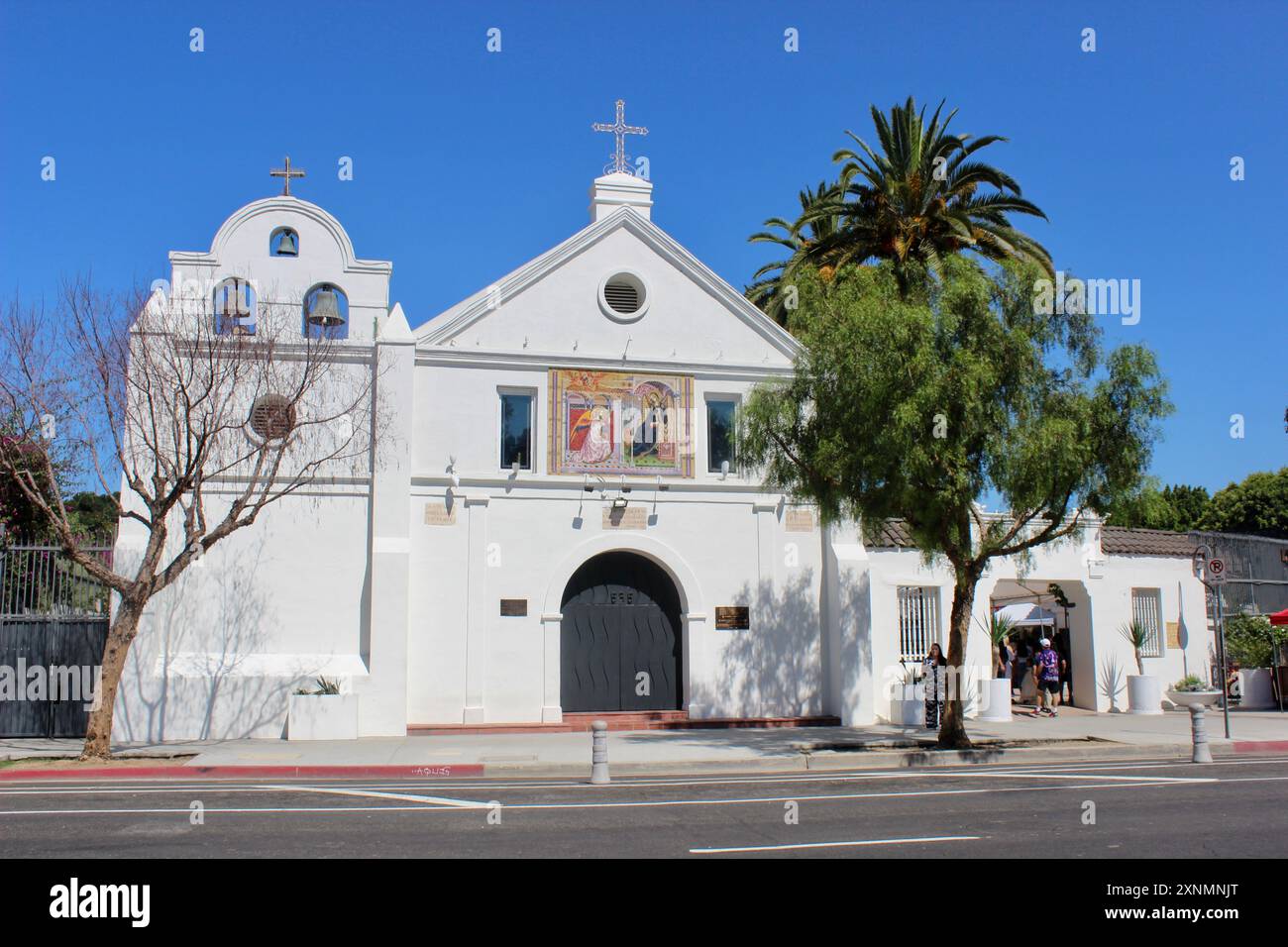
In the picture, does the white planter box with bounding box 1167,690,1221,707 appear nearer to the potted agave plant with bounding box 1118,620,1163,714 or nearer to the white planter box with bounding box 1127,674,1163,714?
the potted agave plant with bounding box 1118,620,1163,714

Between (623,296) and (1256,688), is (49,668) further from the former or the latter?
(1256,688)

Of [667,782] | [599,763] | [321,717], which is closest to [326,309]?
[321,717]

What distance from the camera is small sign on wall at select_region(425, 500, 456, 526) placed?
70.3 ft

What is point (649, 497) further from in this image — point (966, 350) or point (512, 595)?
point (966, 350)

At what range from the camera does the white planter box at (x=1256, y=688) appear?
83.7ft

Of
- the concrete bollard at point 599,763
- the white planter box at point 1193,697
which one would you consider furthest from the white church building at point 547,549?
the concrete bollard at point 599,763

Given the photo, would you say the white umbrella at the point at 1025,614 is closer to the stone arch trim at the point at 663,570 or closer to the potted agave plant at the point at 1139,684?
the potted agave plant at the point at 1139,684

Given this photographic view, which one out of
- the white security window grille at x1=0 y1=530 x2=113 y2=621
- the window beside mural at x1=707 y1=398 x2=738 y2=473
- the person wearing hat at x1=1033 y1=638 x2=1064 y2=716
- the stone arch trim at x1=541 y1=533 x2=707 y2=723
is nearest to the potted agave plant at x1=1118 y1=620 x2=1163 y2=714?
the person wearing hat at x1=1033 y1=638 x2=1064 y2=716

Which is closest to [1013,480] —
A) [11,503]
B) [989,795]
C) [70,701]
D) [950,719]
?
[950,719]

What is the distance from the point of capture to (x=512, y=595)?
70.8 ft

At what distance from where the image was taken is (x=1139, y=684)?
2395 cm

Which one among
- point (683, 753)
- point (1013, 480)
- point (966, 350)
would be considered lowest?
point (683, 753)

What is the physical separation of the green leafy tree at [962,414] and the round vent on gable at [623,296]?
17.3 feet
